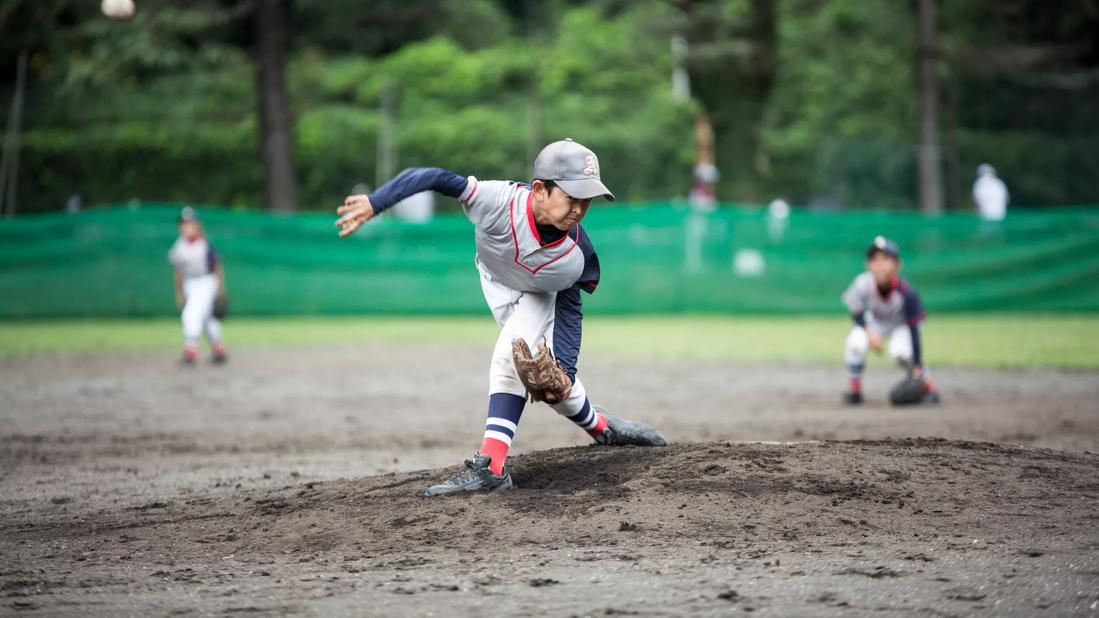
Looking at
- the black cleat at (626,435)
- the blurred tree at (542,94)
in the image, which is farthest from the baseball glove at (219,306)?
the blurred tree at (542,94)

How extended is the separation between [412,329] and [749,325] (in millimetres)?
5011

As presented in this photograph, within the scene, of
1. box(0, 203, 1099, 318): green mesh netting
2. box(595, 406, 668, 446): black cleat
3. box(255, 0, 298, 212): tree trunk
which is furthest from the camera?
box(255, 0, 298, 212): tree trunk

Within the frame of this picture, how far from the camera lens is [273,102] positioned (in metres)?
24.5

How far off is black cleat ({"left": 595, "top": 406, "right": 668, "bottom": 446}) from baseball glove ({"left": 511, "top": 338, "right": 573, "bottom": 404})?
38.9 inches

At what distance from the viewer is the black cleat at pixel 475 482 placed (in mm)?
5613

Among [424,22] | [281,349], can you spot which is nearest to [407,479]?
[281,349]

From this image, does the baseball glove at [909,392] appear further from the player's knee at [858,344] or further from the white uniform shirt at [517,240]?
the white uniform shirt at [517,240]

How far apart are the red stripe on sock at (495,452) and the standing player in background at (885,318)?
18.0ft

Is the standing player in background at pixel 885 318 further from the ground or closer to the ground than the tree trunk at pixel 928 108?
closer to the ground

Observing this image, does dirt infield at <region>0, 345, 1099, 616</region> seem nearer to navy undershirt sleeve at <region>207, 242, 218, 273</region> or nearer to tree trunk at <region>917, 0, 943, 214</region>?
navy undershirt sleeve at <region>207, 242, 218, 273</region>

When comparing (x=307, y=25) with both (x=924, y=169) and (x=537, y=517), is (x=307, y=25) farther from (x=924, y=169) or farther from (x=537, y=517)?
(x=537, y=517)

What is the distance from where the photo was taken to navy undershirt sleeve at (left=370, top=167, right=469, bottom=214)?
213 inches

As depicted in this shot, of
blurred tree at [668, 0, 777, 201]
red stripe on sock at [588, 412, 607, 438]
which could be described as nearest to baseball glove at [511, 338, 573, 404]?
red stripe on sock at [588, 412, 607, 438]

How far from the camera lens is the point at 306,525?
17.5 feet
